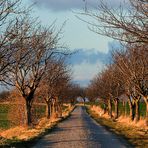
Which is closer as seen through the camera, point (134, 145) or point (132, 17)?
point (132, 17)

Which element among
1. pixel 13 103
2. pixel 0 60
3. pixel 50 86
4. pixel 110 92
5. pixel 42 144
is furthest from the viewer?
pixel 110 92

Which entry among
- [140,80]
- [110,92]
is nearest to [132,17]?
[140,80]

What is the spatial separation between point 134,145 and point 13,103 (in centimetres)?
2720

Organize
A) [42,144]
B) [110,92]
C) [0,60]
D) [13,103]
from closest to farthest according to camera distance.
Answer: [0,60]
[42,144]
[13,103]
[110,92]

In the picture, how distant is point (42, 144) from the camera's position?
22.3m

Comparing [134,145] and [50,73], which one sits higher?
[50,73]

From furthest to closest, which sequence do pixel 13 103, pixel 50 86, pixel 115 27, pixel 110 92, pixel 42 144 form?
pixel 110 92 → pixel 50 86 → pixel 13 103 → pixel 42 144 → pixel 115 27

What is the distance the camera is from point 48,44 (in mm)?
35750

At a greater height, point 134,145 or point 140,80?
point 140,80

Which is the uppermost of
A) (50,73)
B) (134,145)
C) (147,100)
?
(50,73)

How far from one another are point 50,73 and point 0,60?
30.6 m

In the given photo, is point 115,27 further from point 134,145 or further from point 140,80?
point 140,80

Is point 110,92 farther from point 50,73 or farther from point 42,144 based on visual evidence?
point 42,144

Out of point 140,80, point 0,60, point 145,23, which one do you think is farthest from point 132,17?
point 140,80
